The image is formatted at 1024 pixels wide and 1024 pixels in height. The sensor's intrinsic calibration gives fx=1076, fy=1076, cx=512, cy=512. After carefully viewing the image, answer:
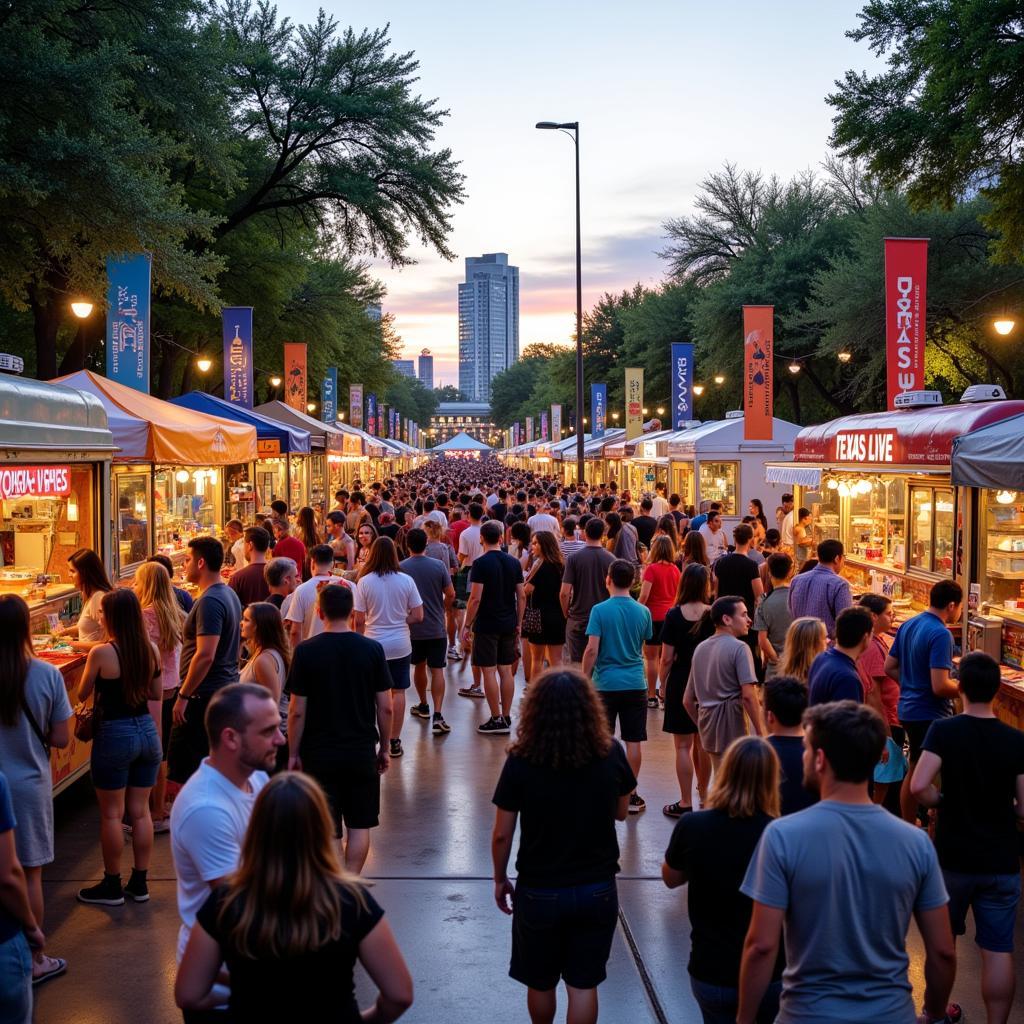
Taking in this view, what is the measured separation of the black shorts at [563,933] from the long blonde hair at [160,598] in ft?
12.5

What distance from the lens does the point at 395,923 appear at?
Result: 5727mm

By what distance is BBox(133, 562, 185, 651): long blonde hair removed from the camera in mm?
6879

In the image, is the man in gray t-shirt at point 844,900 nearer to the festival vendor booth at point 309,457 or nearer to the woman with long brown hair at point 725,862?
the woman with long brown hair at point 725,862

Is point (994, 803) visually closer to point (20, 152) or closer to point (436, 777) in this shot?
point (436, 777)

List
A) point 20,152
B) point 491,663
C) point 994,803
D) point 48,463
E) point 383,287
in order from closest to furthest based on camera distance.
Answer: point 994,803, point 48,463, point 491,663, point 20,152, point 383,287

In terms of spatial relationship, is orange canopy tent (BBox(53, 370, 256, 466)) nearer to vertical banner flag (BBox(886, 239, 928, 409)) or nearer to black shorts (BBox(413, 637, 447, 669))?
black shorts (BBox(413, 637, 447, 669))

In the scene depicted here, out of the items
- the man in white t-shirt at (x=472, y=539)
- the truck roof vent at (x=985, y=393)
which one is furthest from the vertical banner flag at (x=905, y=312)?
the man in white t-shirt at (x=472, y=539)

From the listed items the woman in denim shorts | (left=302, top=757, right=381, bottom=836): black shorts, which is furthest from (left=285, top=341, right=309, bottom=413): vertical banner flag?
(left=302, top=757, right=381, bottom=836): black shorts

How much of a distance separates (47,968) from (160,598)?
2.44 meters

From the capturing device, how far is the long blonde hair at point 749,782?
3.52m

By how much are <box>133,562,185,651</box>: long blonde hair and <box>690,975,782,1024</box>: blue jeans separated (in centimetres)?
444

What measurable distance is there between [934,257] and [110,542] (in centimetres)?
2450

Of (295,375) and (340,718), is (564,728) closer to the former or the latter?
(340,718)

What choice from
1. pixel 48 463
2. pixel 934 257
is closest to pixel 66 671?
pixel 48 463
